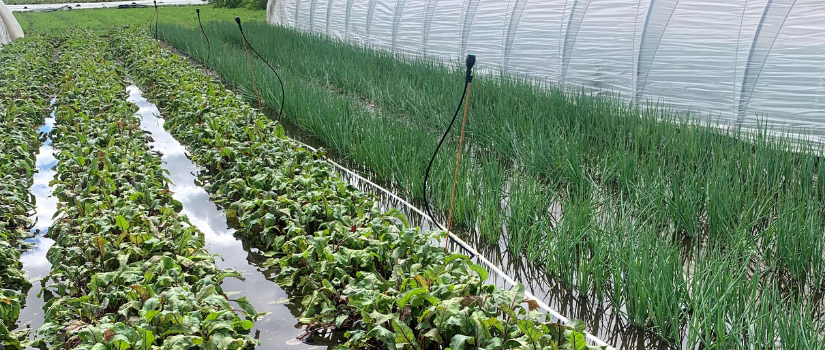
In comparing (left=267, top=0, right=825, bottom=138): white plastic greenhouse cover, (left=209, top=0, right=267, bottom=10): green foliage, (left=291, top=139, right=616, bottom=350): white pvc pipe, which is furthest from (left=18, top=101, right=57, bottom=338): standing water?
(left=209, top=0, right=267, bottom=10): green foliage

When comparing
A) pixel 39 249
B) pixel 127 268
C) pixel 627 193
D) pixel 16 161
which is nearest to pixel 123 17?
pixel 16 161

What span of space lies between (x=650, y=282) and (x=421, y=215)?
6.51 ft

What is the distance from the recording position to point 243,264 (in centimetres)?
390

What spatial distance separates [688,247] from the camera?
12.4 feet

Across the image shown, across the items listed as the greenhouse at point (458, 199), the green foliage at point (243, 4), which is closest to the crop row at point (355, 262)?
the greenhouse at point (458, 199)

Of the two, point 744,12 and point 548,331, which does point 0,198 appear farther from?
point 744,12

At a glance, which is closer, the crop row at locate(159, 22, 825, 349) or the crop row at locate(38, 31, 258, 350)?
the crop row at locate(38, 31, 258, 350)

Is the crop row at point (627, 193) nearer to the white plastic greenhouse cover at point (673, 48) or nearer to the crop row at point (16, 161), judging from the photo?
the white plastic greenhouse cover at point (673, 48)

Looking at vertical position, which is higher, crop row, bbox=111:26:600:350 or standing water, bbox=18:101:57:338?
crop row, bbox=111:26:600:350

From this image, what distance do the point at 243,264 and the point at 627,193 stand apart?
8.73 feet

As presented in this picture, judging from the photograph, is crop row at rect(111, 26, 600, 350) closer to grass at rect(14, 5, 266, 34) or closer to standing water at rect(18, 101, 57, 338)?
standing water at rect(18, 101, 57, 338)

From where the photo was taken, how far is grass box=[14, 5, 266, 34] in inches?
898

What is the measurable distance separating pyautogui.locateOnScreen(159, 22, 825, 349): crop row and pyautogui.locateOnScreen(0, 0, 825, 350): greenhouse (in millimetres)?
25

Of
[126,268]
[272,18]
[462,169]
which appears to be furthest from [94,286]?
[272,18]
